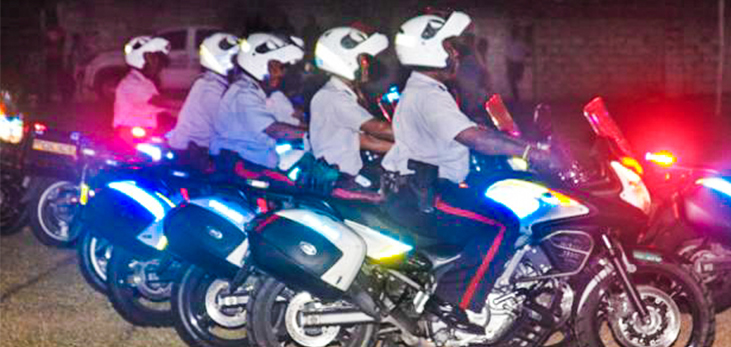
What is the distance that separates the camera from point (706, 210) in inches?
270

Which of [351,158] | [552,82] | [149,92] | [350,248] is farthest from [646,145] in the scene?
[350,248]

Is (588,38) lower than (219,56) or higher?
lower

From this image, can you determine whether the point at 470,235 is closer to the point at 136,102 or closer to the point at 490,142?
the point at 490,142

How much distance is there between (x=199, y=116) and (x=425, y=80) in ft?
9.14

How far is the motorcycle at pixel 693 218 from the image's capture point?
22.6 feet

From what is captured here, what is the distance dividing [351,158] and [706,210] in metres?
2.11

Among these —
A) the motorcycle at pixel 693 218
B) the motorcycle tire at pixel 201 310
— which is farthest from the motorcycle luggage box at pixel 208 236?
the motorcycle at pixel 693 218

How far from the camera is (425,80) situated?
257 inches

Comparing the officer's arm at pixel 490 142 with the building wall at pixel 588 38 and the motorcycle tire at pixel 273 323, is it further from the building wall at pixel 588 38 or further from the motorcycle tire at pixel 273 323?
the building wall at pixel 588 38

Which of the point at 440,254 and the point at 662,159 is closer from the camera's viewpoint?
the point at 440,254

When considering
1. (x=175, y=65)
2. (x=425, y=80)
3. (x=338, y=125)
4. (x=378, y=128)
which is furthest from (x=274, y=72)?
(x=175, y=65)

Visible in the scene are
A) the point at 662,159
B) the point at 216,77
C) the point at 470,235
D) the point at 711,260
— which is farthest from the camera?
the point at 216,77

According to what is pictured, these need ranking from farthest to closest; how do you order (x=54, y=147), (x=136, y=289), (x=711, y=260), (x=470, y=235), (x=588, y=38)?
(x=588, y=38)
(x=54, y=147)
(x=136, y=289)
(x=711, y=260)
(x=470, y=235)

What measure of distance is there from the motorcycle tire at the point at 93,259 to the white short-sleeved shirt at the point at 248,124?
3.30 ft
